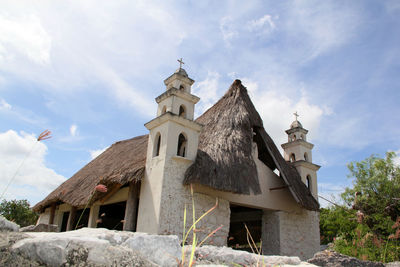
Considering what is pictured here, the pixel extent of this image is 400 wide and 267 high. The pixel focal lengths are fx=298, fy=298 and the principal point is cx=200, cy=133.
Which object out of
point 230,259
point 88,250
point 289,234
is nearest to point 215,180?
point 289,234

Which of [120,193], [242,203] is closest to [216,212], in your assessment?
[242,203]

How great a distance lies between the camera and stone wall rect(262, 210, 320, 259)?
9641 mm

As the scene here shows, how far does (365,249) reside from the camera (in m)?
5.39

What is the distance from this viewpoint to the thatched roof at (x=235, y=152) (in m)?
7.92

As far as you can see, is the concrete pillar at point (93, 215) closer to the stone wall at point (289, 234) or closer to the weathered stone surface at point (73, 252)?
the stone wall at point (289, 234)

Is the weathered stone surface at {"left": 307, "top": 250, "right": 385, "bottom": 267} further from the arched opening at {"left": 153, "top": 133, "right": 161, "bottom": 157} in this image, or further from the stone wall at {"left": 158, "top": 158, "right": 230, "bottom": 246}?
the arched opening at {"left": 153, "top": 133, "right": 161, "bottom": 157}

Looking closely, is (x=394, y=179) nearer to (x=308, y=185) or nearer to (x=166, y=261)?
(x=308, y=185)

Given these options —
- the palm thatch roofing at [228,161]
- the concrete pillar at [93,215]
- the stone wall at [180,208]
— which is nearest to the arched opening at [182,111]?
the palm thatch roofing at [228,161]

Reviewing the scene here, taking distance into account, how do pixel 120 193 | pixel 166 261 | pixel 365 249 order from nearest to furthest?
1. pixel 166 261
2. pixel 365 249
3. pixel 120 193

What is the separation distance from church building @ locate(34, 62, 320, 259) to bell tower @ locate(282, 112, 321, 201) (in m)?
0.04

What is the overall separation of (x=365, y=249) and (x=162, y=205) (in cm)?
434

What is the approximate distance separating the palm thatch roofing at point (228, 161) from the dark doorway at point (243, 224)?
190 cm

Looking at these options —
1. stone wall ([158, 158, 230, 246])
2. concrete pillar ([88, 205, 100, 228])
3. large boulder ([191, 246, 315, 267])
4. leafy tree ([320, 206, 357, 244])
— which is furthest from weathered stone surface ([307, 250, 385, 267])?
leafy tree ([320, 206, 357, 244])

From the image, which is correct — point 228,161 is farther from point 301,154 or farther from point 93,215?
point 93,215
